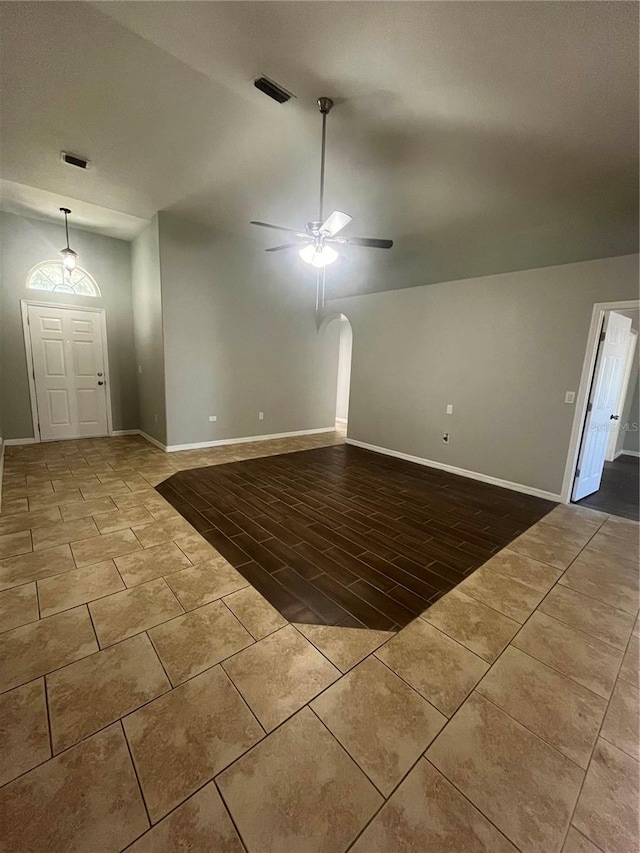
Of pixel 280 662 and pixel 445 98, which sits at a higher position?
pixel 445 98

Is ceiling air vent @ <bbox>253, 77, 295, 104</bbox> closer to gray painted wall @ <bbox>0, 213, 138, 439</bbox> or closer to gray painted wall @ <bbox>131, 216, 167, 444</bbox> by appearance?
gray painted wall @ <bbox>131, 216, 167, 444</bbox>

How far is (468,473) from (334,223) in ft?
11.4

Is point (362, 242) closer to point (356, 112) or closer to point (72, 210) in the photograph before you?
point (356, 112)

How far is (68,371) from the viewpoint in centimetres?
555

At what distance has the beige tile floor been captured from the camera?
1078mm

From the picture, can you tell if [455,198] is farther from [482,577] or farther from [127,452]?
[127,452]

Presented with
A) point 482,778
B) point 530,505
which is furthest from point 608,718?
point 530,505

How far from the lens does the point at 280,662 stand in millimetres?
1665

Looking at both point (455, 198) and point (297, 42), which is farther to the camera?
point (455, 198)

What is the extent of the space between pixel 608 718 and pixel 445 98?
354 cm

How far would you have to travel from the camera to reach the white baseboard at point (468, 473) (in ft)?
13.1

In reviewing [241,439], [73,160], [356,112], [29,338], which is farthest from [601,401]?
[29,338]

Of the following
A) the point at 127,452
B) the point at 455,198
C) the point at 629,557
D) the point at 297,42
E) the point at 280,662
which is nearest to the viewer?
the point at 280,662

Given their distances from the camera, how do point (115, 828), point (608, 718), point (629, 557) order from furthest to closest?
point (629, 557)
point (608, 718)
point (115, 828)
